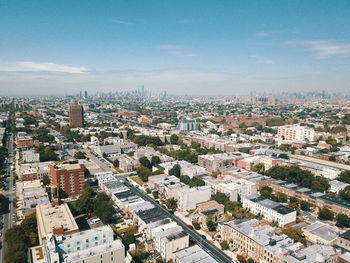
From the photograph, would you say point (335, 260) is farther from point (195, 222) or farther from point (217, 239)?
point (195, 222)

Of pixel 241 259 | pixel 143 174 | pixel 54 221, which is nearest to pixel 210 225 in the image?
pixel 241 259

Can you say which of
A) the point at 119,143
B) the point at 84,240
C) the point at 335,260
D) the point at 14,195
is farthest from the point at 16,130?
the point at 335,260

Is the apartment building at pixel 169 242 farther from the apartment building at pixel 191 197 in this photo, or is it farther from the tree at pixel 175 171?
the tree at pixel 175 171

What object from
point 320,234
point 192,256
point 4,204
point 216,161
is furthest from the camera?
point 216,161

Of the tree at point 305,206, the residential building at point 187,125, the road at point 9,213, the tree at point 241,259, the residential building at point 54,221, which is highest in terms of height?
the residential building at point 187,125

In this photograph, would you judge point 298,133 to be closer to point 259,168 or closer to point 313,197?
point 259,168

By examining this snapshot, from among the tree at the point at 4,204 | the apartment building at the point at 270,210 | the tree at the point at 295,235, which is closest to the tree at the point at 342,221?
the apartment building at the point at 270,210
